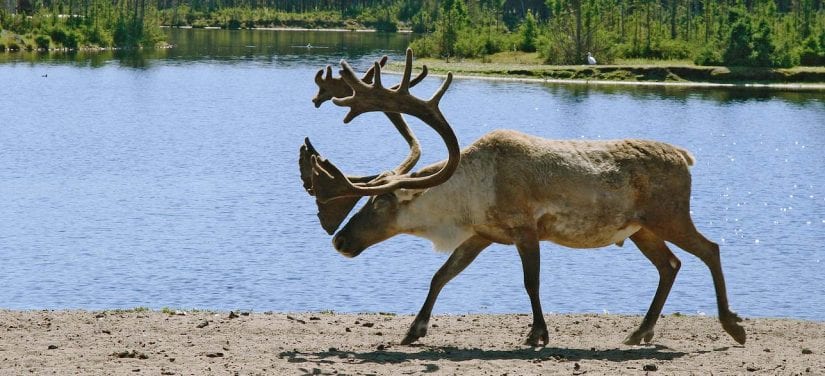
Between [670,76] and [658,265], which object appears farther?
[670,76]

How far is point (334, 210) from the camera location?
11.8 meters

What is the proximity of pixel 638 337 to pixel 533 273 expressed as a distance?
4.33 ft

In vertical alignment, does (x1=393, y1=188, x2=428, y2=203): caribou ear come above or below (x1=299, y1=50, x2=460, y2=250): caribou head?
below

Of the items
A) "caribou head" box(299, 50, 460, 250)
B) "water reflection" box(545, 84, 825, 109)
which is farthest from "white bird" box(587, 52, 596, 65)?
"caribou head" box(299, 50, 460, 250)

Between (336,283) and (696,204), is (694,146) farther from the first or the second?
(336,283)

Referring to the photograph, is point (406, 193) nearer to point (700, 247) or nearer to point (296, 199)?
point (700, 247)

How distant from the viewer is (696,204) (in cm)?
3181

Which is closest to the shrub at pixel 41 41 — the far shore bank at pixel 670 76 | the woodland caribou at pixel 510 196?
the far shore bank at pixel 670 76

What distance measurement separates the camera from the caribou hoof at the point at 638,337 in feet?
39.7

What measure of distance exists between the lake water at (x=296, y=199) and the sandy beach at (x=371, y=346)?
17.1 ft

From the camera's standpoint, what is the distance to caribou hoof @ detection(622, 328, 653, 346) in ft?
39.7

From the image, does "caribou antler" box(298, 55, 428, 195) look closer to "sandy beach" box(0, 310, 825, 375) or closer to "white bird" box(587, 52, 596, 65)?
"sandy beach" box(0, 310, 825, 375)

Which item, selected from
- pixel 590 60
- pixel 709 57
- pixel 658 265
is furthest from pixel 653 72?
pixel 658 265

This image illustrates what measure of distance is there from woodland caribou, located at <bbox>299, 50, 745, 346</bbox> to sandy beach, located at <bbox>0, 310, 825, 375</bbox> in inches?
23.0
